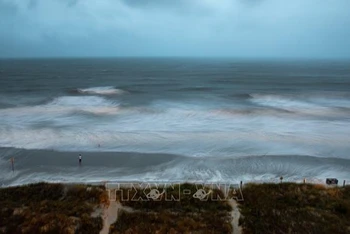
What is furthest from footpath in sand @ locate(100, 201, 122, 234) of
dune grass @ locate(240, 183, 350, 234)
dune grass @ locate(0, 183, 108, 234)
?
dune grass @ locate(240, 183, 350, 234)

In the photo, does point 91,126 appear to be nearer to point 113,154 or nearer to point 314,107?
point 113,154

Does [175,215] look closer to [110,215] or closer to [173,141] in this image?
[110,215]

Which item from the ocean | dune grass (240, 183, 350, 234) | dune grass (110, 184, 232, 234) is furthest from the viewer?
the ocean

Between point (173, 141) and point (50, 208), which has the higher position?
point (173, 141)

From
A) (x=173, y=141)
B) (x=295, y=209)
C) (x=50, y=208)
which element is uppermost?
(x=173, y=141)

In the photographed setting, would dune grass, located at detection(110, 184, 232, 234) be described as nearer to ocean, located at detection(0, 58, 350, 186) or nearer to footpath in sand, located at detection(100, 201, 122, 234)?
→ footpath in sand, located at detection(100, 201, 122, 234)

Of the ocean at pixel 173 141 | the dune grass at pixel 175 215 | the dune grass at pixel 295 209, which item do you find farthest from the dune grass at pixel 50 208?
the dune grass at pixel 295 209

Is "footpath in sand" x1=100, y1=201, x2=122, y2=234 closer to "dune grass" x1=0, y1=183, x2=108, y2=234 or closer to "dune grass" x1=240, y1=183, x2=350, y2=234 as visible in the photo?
"dune grass" x1=0, y1=183, x2=108, y2=234

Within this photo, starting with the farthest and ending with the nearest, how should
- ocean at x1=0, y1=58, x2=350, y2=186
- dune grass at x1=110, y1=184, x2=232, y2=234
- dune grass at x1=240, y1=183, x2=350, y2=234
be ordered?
ocean at x1=0, y1=58, x2=350, y2=186 < dune grass at x1=240, y1=183, x2=350, y2=234 < dune grass at x1=110, y1=184, x2=232, y2=234

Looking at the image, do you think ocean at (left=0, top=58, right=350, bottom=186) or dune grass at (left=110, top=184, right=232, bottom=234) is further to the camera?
ocean at (left=0, top=58, right=350, bottom=186)

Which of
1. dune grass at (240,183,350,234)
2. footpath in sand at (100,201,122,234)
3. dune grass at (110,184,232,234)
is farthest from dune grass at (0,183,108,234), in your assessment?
dune grass at (240,183,350,234)

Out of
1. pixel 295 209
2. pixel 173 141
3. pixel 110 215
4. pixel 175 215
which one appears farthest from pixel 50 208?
pixel 173 141

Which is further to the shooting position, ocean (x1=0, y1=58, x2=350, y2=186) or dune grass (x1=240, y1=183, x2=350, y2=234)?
ocean (x1=0, y1=58, x2=350, y2=186)
